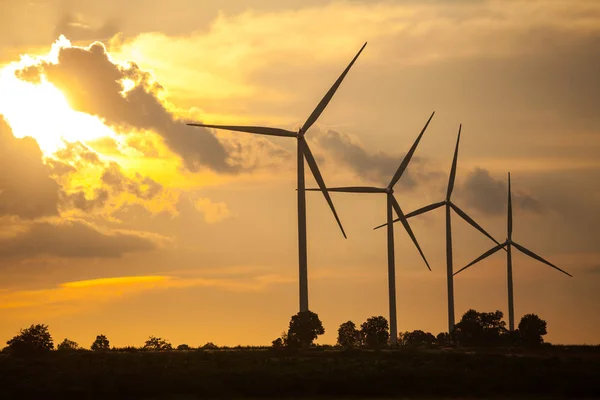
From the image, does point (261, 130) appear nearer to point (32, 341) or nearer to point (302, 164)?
point (302, 164)

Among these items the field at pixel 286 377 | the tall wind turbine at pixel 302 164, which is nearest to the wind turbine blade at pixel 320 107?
the tall wind turbine at pixel 302 164

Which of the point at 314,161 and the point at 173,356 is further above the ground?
the point at 314,161

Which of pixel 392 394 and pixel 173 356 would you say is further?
pixel 173 356

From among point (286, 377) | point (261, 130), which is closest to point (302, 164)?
point (261, 130)

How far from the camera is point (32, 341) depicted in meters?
196

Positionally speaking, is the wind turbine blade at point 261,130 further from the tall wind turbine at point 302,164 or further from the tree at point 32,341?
the tree at point 32,341

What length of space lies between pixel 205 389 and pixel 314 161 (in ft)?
186

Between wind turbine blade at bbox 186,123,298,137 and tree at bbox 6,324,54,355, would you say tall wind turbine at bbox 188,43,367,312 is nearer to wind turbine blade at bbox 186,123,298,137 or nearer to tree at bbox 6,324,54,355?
wind turbine blade at bbox 186,123,298,137

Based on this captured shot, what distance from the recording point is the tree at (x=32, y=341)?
193000 millimetres

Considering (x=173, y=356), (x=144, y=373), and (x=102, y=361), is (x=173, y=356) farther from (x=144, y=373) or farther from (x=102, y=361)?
(x=144, y=373)

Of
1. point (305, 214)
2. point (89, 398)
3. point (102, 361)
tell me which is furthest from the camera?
point (305, 214)

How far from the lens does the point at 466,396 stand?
153 m

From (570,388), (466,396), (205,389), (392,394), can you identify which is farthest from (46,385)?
(570,388)

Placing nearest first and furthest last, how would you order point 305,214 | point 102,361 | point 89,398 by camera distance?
point 89,398 < point 102,361 < point 305,214
